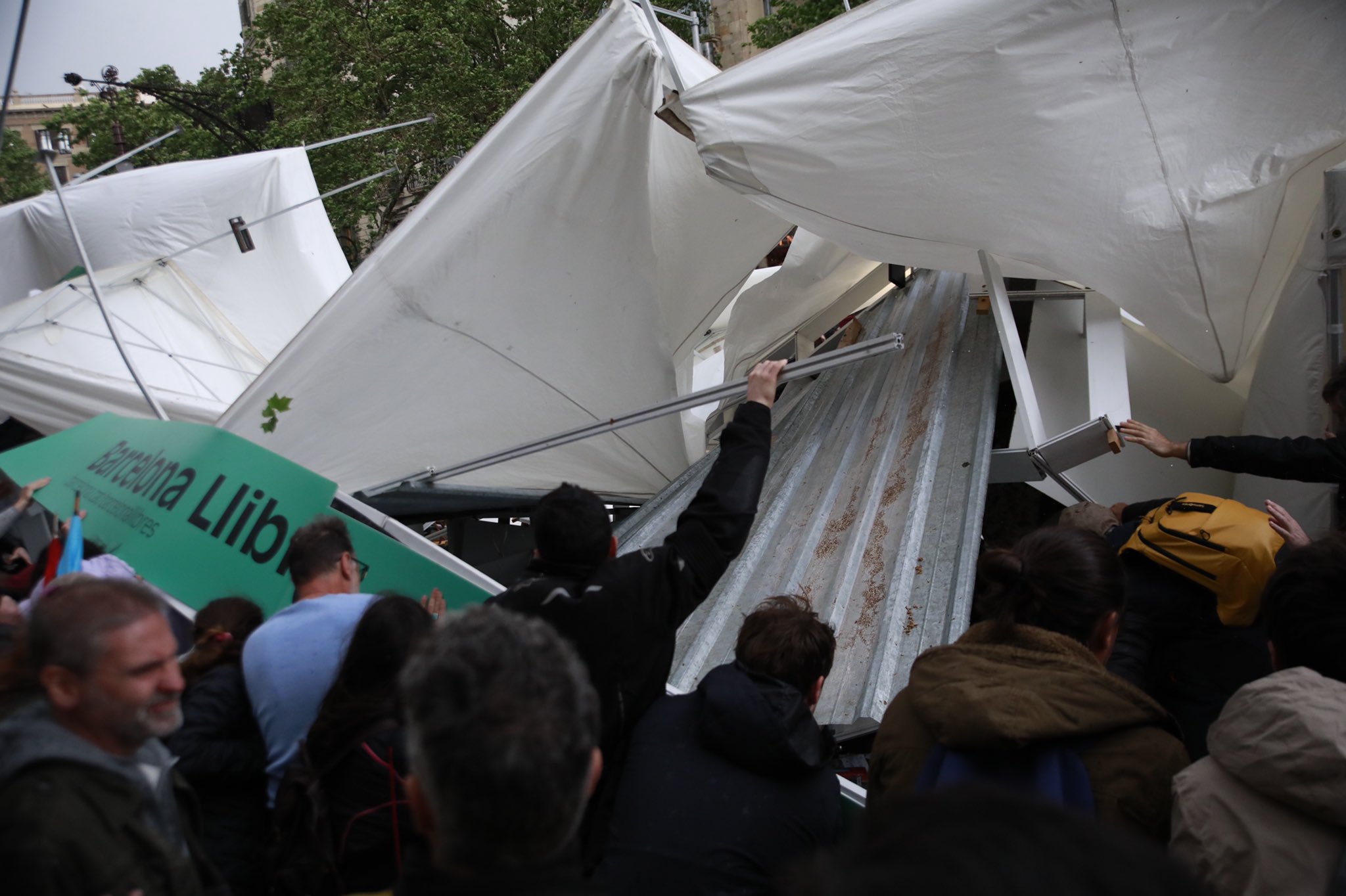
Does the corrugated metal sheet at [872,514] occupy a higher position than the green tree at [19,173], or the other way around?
the green tree at [19,173]

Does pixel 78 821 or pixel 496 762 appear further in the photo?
pixel 78 821

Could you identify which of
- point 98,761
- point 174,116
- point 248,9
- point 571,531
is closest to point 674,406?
point 571,531

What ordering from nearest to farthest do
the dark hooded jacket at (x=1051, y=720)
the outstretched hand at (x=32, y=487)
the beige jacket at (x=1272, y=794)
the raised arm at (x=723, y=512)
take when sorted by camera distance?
the beige jacket at (x=1272, y=794) < the dark hooded jacket at (x=1051, y=720) < the raised arm at (x=723, y=512) < the outstretched hand at (x=32, y=487)

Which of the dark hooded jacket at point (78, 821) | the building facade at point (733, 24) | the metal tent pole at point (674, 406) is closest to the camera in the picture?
the dark hooded jacket at point (78, 821)

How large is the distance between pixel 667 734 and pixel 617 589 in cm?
29

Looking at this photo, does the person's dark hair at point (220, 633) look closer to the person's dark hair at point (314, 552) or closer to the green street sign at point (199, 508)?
the person's dark hair at point (314, 552)

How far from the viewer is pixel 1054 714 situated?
4.97ft

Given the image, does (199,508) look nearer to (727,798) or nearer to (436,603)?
(436,603)

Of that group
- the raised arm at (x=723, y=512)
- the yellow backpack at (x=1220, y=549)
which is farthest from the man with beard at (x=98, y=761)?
the yellow backpack at (x=1220, y=549)

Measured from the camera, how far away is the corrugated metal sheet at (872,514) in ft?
9.20

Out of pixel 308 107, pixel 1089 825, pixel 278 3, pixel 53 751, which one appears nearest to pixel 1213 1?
pixel 1089 825

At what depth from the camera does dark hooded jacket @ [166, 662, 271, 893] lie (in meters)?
1.86

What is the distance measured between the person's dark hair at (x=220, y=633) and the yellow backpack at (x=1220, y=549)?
210 centimetres

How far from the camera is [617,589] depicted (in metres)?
1.88
